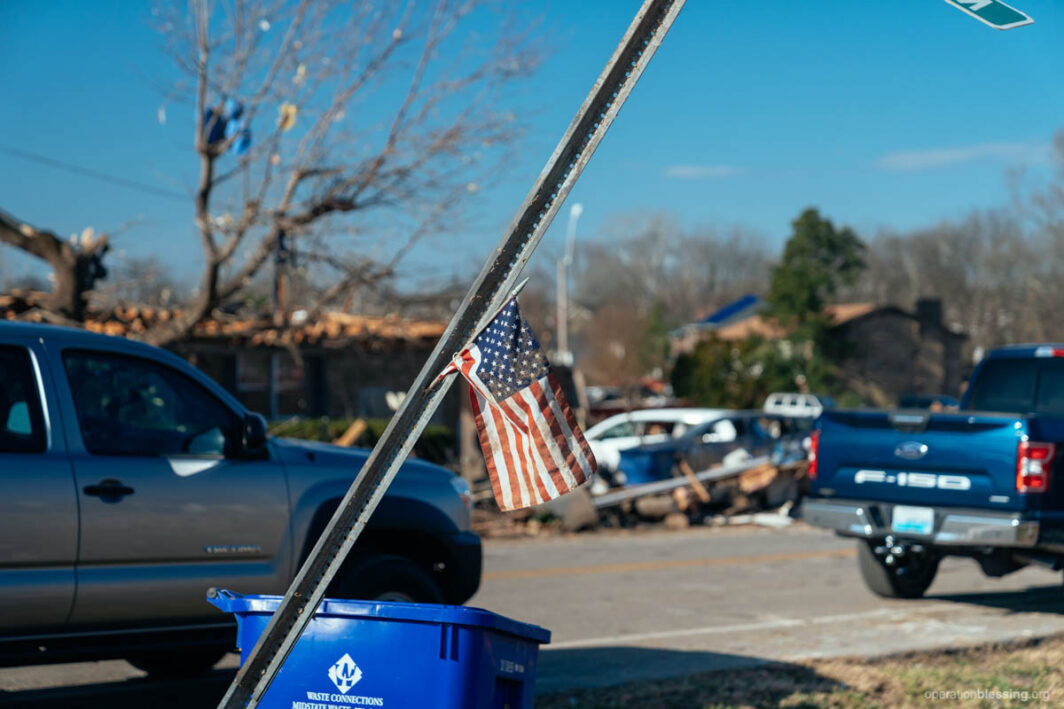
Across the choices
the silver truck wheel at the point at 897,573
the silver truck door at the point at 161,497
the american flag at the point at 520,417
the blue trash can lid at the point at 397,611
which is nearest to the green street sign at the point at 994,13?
A: the american flag at the point at 520,417

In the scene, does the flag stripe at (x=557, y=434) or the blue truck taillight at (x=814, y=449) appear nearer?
the flag stripe at (x=557, y=434)

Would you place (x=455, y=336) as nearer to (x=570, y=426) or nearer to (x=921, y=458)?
(x=570, y=426)

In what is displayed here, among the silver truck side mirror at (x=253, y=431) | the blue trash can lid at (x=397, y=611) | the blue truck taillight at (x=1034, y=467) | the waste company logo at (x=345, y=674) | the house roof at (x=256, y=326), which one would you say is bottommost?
the waste company logo at (x=345, y=674)

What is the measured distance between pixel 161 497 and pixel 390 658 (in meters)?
2.42

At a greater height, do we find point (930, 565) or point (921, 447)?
point (921, 447)

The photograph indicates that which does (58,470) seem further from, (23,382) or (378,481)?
(378,481)

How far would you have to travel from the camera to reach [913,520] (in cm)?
934

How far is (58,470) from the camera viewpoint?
543cm

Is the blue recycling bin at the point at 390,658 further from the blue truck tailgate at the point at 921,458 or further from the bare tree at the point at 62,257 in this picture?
the bare tree at the point at 62,257

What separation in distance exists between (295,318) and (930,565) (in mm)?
9932

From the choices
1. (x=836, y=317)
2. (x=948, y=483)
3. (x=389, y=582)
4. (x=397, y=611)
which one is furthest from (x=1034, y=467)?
(x=836, y=317)

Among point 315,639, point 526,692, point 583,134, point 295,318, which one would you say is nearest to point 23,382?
point 315,639

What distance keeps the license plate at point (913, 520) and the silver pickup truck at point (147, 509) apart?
4.29 metres

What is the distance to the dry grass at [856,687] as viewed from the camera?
6418 millimetres
